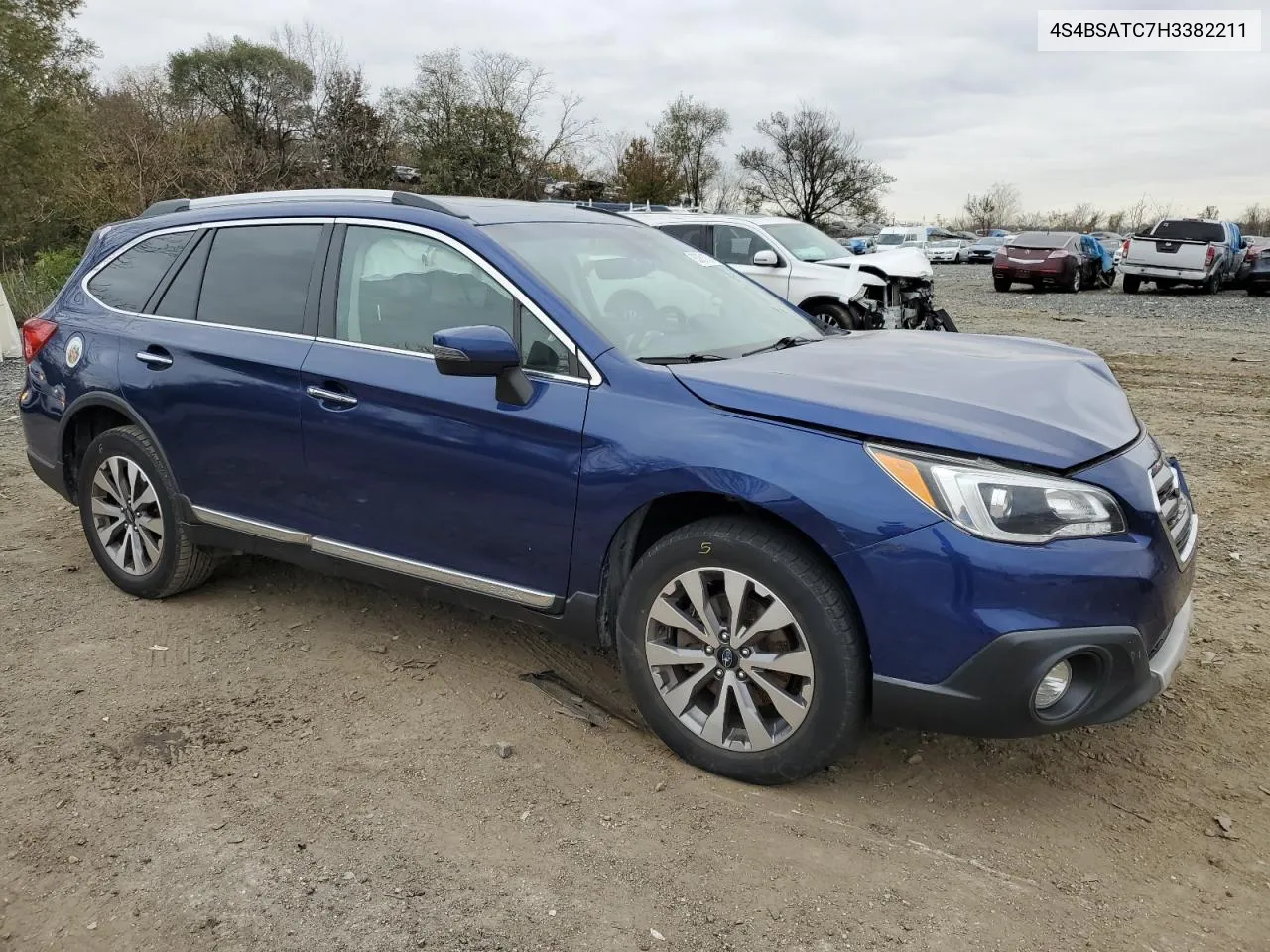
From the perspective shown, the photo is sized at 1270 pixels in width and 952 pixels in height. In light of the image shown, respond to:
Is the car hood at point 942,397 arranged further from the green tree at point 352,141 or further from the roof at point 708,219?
the green tree at point 352,141

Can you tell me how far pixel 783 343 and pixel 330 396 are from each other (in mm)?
1666

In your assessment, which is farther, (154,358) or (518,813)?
(154,358)

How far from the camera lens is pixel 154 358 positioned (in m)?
4.15

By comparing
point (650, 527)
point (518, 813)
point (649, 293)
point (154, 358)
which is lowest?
point (518, 813)

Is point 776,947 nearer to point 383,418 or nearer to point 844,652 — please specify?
point 844,652

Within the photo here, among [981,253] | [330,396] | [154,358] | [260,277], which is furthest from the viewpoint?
[981,253]

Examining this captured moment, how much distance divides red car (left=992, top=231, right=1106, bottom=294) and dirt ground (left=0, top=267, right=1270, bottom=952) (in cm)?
2176

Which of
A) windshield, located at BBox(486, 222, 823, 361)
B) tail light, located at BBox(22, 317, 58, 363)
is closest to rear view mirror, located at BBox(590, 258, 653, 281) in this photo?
windshield, located at BBox(486, 222, 823, 361)

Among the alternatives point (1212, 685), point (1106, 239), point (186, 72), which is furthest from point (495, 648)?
point (1106, 239)

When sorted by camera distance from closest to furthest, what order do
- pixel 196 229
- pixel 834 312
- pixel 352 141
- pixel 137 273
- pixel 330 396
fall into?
1. pixel 330 396
2. pixel 196 229
3. pixel 137 273
4. pixel 834 312
5. pixel 352 141

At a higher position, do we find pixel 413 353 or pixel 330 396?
pixel 413 353

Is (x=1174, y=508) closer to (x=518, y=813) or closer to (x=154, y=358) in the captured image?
(x=518, y=813)

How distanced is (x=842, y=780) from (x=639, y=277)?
1.93 meters

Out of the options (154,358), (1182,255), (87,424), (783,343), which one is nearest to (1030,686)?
(783,343)
